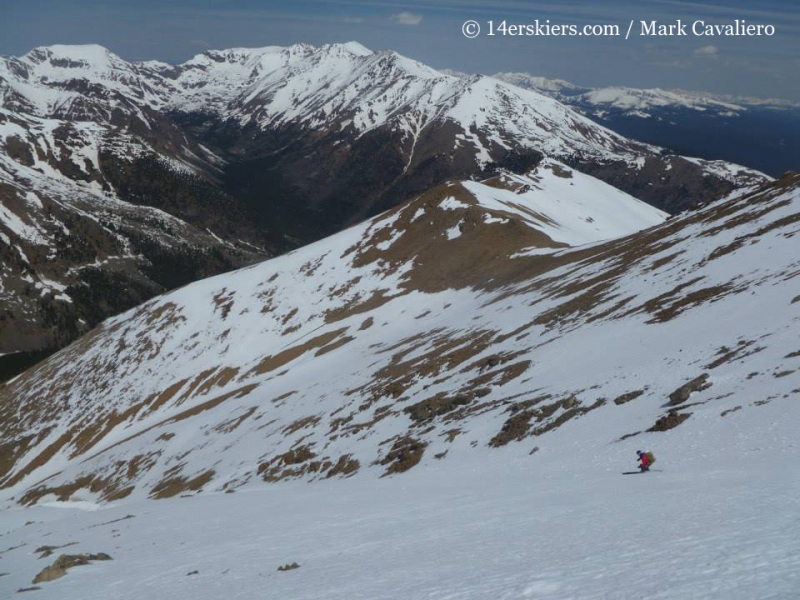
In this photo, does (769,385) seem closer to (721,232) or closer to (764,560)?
(764,560)

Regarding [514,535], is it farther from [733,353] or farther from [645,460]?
[733,353]

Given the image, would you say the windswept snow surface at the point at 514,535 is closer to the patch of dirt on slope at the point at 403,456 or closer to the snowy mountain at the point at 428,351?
the patch of dirt on slope at the point at 403,456

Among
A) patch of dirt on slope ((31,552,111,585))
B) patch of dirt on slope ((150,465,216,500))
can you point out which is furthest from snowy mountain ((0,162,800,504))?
patch of dirt on slope ((31,552,111,585))

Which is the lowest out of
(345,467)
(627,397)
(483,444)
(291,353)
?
(345,467)

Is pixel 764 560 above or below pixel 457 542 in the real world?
above

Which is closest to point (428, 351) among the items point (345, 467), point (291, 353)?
point (345, 467)

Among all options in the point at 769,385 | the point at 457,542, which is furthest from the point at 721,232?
the point at 457,542

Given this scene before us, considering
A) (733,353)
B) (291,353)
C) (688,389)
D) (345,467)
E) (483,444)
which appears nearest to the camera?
(688,389)
